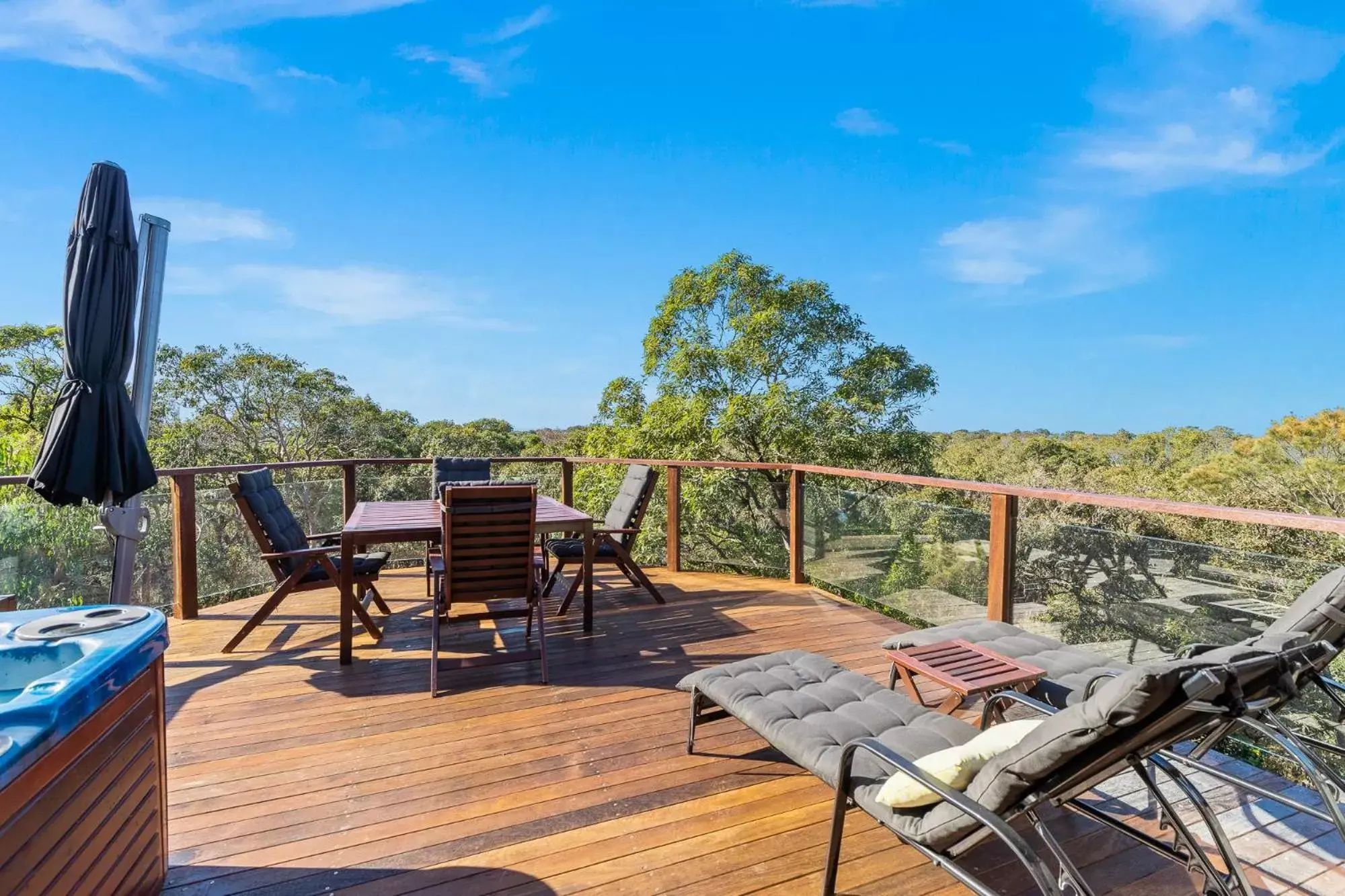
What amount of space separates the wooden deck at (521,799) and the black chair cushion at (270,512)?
0.72m

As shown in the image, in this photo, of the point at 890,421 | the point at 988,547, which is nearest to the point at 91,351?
the point at 988,547

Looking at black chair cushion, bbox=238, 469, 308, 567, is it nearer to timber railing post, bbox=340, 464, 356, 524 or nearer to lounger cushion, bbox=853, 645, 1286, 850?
timber railing post, bbox=340, 464, 356, 524

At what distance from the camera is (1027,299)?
21.2 meters

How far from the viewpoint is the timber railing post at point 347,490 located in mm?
6254

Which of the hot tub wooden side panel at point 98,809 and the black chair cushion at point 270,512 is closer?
the hot tub wooden side panel at point 98,809

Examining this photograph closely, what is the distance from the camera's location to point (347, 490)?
6.28 meters

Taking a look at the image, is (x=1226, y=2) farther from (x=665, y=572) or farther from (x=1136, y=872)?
(x=1136, y=872)

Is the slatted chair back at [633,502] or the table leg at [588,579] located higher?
the slatted chair back at [633,502]

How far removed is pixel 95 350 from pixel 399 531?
66.0 inches

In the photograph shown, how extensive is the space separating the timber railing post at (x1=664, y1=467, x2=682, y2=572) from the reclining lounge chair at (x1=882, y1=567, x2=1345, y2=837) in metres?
3.39

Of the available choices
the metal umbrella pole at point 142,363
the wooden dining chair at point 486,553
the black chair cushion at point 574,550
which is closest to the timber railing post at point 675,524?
the black chair cushion at point 574,550

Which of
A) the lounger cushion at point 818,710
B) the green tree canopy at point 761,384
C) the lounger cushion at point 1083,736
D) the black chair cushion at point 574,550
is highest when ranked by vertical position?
the green tree canopy at point 761,384

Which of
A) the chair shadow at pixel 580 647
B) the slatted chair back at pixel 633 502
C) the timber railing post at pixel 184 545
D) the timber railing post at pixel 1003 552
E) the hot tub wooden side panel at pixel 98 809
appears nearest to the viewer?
the hot tub wooden side panel at pixel 98 809

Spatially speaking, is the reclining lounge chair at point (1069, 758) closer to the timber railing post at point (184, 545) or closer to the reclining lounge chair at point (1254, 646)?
the reclining lounge chair at point (1254, 646)
